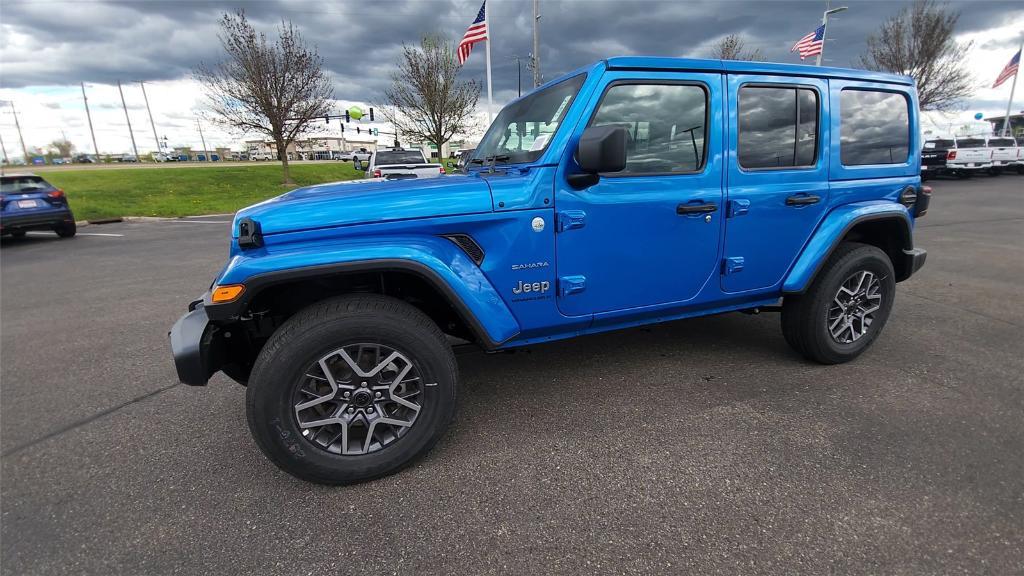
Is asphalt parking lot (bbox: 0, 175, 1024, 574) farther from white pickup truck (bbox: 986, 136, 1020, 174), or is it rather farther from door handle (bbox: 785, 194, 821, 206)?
white pickup truck (bbox: 986, 136, 1020, 174)

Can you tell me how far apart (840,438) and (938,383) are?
1169 mm

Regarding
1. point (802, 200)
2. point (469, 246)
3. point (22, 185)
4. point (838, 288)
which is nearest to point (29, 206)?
point (22, 185)

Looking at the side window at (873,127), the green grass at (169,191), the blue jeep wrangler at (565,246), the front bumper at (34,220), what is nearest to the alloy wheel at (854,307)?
the blue jeep wrangler at (565,246)

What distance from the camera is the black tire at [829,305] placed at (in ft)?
10.5

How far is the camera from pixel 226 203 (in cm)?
1806

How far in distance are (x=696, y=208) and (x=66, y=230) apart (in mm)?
13971

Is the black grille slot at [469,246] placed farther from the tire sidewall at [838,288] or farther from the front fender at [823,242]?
the tire sidewall at [838,288]

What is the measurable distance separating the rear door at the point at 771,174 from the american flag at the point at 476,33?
48.4ft

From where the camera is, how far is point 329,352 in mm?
2182

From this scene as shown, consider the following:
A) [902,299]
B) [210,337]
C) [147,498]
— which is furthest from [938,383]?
[147,498]

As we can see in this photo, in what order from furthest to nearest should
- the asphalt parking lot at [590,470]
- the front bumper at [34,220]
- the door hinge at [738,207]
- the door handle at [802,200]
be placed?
the front bumper at [34,220]
the door handle at [802,200]
the door hinge at [738,207]
the asphalt parking lot at [590,470]

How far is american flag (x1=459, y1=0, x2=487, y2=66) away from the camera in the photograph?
1573cm

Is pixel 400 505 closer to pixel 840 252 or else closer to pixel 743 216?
pixel 743 216

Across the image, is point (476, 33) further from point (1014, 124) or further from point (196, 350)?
point (1014, 124)
